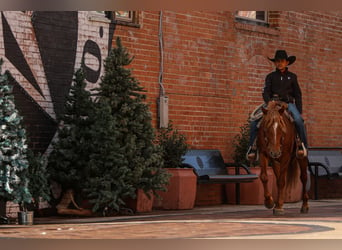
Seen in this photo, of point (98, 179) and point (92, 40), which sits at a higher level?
point (92, 40)

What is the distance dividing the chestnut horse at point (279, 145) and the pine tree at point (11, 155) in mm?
3562

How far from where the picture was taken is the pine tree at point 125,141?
42.0ft

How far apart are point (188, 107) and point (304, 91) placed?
11.9ft

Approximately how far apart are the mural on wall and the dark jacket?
2717 mm

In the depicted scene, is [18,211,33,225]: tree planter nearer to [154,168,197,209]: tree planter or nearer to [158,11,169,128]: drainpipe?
[154,168,197,209]: tree planter

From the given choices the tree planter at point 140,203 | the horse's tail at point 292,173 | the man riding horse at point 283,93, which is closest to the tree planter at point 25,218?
the tree planter at point 140,203

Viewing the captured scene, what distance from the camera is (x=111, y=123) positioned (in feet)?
41.9

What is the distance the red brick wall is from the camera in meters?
15.7

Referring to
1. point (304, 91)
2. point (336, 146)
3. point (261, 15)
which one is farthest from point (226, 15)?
point (336, 146)

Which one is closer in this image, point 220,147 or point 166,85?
point 166,85

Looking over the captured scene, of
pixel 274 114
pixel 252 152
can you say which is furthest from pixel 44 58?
pixel 274 114

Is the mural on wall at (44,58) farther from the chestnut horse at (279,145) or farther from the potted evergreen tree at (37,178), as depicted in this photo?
the chestnut horse at (279,145)

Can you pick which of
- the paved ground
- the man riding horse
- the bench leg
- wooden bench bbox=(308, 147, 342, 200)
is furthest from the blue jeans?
wooden bench bbox=(308, 147, 342, 200)

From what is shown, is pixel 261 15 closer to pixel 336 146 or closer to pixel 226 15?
pixel 226 15
